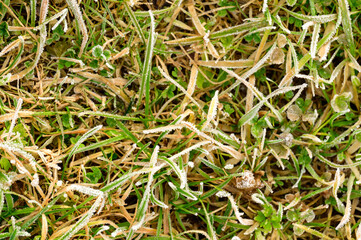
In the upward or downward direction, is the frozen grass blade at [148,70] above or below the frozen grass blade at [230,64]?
above

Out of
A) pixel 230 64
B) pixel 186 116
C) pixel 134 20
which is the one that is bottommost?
pixel 186 116

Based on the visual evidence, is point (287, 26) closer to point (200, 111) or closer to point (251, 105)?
point (251, 105)

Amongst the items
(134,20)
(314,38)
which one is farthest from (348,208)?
(134,20)

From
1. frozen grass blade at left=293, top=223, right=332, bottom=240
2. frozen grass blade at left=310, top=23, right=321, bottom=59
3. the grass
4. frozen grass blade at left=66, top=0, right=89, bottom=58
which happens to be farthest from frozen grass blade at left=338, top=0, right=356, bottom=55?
frozen grass blade at left=66, top=0, right=89, bottom=58

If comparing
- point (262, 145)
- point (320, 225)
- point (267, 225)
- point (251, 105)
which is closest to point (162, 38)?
point (251, 105)

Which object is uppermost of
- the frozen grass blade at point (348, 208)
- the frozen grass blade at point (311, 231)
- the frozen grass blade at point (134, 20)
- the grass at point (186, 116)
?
the frozen grass blade at point (134, 20)

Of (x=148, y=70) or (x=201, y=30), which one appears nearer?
(x=148, y=70)

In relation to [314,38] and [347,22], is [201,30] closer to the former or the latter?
[314,38]

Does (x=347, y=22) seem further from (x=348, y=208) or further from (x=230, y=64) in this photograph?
(x=348, y=208)

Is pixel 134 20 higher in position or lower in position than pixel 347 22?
higher

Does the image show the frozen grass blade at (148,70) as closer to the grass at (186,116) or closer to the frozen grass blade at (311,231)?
the grass at (186,116)

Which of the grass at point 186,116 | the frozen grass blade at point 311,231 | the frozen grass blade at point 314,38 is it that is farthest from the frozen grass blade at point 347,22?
the frozen grass blade at point 311,231
